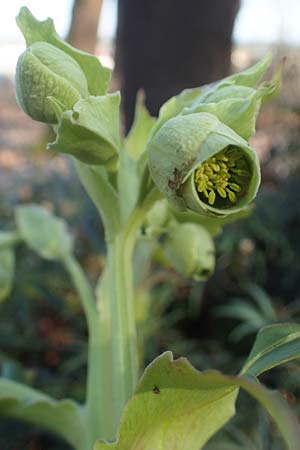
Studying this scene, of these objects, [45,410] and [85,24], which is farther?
[85,24]

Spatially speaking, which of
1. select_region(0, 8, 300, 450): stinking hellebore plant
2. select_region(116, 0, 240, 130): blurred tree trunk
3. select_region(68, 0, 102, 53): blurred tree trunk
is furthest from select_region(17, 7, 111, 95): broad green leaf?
select_region(68, 0, 102, 53): blurred tree trunk

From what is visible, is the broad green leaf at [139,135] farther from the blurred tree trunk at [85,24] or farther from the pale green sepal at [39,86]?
the blurred tree trunk at [85,24]

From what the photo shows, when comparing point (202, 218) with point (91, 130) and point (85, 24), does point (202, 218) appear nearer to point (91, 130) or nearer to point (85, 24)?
point (91, 130)

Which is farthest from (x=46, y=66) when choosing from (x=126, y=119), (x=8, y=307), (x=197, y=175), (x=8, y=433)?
(x=126, y=119)

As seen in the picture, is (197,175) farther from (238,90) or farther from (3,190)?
(3,190)

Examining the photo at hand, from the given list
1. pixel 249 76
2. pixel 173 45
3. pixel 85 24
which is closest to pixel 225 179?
pixel 249 76

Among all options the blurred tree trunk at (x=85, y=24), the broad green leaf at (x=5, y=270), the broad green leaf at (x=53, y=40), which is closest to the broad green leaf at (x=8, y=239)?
Result: the broad green leaf at (x=5, y=270)
